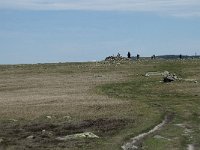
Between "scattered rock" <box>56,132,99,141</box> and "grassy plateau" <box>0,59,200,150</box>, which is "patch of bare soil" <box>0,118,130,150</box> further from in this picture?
"scattered rock" <box>56,132,99,141</box>

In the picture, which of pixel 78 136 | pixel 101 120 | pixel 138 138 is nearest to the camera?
pixel 138 138

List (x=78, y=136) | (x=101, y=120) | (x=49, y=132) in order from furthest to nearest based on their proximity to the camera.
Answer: (x=101, y=120)
(x=49, y=132)
(x=78, y=136)

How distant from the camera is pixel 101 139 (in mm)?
36906

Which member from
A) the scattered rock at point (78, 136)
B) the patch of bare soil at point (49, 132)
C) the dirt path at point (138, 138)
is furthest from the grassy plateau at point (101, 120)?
the scattered rock at point (78, 136)

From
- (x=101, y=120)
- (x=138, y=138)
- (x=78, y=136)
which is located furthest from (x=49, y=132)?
(x=101, y=120)

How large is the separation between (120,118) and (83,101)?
53.0 ft

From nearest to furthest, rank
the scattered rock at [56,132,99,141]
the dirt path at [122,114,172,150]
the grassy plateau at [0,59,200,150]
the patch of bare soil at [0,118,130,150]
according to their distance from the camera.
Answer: the dirt path at [122,114,172,150] → the patch of bare soil at [0,118,130,150] → the grassy plateau at [0,59,200,150] → the scattered rock at [56,132,99,141]

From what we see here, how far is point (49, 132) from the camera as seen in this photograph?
4056cm

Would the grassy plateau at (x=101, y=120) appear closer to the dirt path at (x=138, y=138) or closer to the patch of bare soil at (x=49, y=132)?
the patch of bare soil at (x=49, y=132)

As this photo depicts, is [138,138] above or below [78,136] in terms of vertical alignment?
below

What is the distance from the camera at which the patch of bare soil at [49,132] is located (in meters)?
34.9

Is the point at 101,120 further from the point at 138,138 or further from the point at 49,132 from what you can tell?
the point at 138,138

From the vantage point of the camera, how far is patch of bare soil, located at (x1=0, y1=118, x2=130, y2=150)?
1375 inches

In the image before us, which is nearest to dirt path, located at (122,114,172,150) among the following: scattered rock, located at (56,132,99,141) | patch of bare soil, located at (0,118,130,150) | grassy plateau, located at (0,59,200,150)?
grassy plateau, located at (0,59,200,150)
